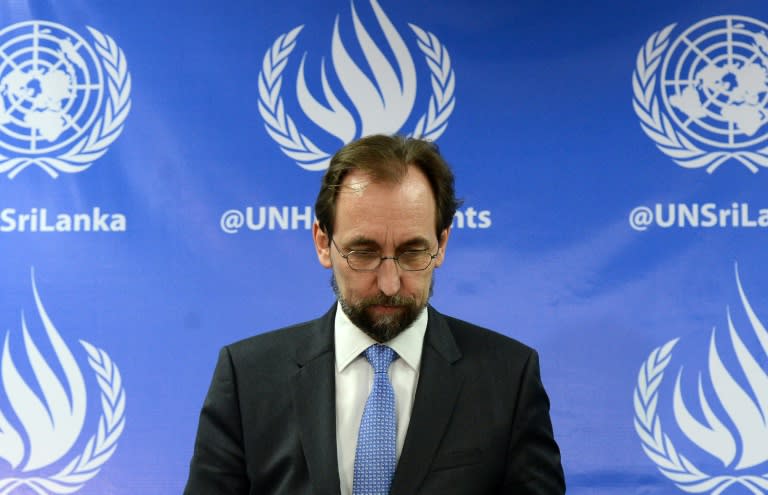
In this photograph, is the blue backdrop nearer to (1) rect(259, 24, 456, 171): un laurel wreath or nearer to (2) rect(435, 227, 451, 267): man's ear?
(1) rect(259, 24, 456, 171): un laurel wreath

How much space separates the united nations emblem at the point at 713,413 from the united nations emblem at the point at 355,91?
1047 mm

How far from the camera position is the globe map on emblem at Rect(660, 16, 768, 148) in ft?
8.80

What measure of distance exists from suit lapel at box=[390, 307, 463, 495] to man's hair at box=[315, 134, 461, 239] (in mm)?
199

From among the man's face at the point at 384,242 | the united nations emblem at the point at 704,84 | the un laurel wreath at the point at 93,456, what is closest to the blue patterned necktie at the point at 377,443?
the man's face at the point at 384,242

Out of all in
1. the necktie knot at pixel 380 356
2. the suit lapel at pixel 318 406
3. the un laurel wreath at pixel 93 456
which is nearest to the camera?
the suit lapel at pixel 318 406

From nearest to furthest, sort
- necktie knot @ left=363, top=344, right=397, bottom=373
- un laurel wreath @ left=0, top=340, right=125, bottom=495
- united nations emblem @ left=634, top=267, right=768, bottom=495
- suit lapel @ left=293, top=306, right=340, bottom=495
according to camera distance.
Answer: suit lapel @ left=293, top=306, right=340, bottom=495 < necktie knot @ left=363, top=344, right=397, bottom=373 < united nations emblem @ left=634, top=267, right=768, bottom=495 < un laurel wreath @ left=0, top=340, right=125, bottom=495

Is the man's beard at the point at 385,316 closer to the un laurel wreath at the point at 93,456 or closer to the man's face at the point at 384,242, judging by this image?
the man's face at the point at 384,242

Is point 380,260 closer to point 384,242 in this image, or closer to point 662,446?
point 384,242

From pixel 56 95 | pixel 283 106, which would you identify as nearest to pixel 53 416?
pixel 56 95

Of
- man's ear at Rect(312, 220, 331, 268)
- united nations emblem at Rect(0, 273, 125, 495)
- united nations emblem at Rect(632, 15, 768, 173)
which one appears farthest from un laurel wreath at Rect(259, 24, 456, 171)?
man's ear at Rect(312, 220, 331, 268)

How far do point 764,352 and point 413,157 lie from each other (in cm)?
151

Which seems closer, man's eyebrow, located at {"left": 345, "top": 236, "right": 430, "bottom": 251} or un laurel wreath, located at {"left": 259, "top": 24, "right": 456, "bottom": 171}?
man's eyebrow, located at {"left": 345, "top": 236, "right": 430, "bottom": 251}

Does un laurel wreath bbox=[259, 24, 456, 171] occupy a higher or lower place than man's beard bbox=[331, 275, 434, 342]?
higher

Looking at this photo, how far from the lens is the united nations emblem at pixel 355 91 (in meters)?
2.75
